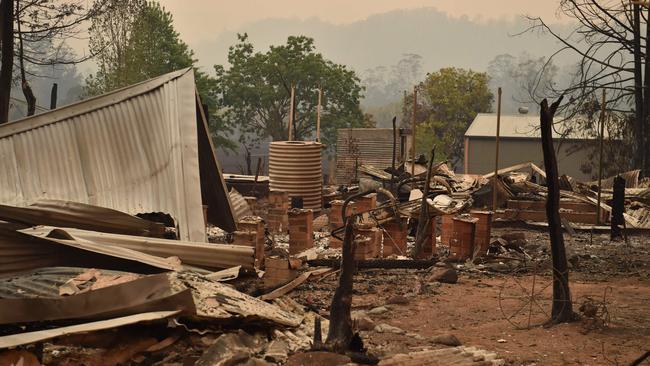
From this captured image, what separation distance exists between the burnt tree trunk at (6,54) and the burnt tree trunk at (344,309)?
1253 cm

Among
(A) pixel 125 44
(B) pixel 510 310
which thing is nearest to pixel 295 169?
(B) pixel 510 310

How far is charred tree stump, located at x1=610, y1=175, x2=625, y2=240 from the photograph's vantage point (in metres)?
13.5

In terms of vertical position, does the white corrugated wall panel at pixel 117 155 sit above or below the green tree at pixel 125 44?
below

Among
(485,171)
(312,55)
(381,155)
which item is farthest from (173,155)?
(312,55)

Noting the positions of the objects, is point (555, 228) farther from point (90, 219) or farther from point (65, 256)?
point (90, 219)

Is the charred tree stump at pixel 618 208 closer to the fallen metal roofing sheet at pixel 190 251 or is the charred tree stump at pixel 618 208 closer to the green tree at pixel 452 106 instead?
the fallen metal roofing sheet at pixel 190 251

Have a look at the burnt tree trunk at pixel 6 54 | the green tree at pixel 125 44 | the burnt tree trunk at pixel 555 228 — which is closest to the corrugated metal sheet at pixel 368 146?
the green tree at pixel 125 44

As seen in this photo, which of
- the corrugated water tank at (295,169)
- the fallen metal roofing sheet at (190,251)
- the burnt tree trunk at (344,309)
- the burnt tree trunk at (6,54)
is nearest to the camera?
the burnt tree trunk at (344,309)

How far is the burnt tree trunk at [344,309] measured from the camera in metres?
5.43

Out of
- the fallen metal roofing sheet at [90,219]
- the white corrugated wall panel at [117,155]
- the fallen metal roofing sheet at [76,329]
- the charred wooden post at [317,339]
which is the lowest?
the charred wooden post at [317,339]

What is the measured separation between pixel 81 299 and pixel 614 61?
178 meters

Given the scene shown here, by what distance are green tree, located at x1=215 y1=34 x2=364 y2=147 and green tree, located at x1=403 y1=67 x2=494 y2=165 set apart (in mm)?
4222

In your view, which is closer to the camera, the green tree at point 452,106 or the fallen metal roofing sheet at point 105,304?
the fallen metal roofing sheet at point 105,304

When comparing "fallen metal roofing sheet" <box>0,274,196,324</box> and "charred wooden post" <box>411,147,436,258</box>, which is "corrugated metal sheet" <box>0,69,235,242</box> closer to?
"fallen metal roofing sheet" <box>0,274,196,324</box>
